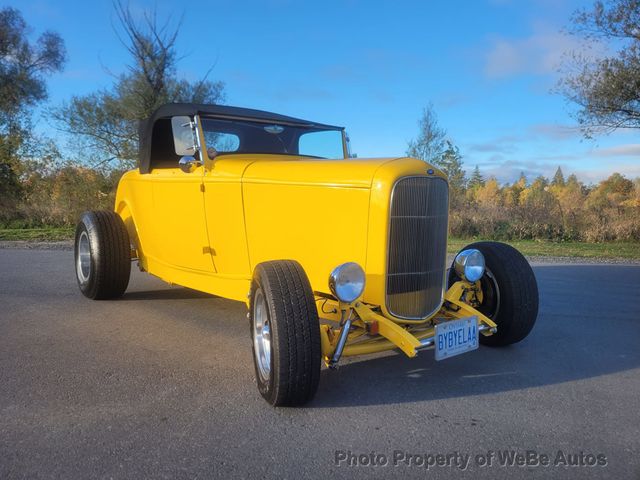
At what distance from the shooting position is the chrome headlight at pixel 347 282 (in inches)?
112

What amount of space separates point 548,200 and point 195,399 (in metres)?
15.3

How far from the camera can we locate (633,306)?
5586 millimetres

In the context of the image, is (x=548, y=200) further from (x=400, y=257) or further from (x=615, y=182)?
(x=615, y=182)

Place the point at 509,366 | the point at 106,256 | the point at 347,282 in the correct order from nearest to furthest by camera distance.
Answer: the point at 347,282
the point at 509,366
the point at 106,256

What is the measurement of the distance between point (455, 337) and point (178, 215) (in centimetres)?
277

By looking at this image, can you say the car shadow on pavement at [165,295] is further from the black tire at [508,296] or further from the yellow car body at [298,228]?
the black tire at [508,296]

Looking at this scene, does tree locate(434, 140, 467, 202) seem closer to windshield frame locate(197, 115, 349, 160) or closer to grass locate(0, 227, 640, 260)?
grass locate(0, 227, 640, 260)

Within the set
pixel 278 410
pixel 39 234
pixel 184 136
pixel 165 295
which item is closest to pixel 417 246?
pixel 278 410

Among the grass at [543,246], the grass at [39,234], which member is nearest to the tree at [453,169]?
the grass at [543,246]

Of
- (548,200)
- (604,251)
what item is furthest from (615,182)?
(604,251)

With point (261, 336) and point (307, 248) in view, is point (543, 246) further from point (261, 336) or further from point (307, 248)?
point (261, 336)

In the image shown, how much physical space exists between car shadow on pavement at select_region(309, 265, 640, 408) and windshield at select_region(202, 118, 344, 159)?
231 cm

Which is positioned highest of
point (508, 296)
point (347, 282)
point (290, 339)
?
point (347, 282)

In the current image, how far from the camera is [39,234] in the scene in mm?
12961
